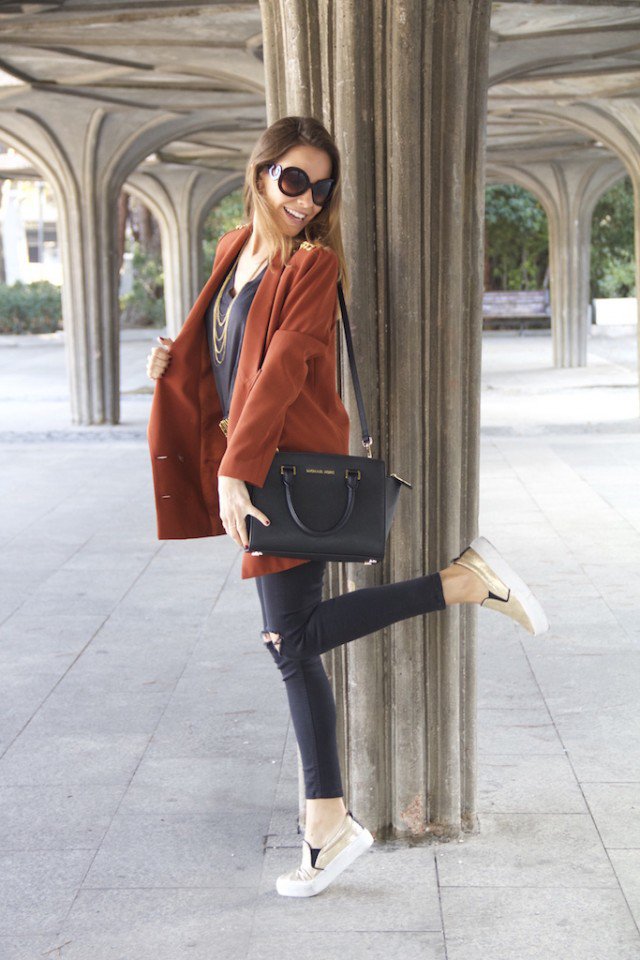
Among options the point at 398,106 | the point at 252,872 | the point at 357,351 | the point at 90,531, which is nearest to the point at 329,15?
the point at 398,106

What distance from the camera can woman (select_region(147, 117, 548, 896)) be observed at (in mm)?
3170

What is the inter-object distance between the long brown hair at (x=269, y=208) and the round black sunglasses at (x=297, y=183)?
0.03 metres

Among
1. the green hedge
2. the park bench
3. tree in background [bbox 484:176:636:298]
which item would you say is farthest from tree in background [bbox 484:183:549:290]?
the green hedge

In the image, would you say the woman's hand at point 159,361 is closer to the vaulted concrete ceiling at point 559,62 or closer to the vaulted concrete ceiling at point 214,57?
the vaulted concrete ceiling at point 214,57

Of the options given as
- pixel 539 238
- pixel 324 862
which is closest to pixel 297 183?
pixel 324 862

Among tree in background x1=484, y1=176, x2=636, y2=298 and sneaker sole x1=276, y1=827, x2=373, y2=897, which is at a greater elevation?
tree in background x1=484, y1=176, x2=636, y2=298

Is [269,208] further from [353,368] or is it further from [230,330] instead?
[353,368]

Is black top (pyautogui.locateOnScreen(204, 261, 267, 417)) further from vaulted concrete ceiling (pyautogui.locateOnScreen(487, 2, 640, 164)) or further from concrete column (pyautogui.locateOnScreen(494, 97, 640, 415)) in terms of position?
concrete column (pyautogui.locateOnScreen(494, 97, 640, 415))

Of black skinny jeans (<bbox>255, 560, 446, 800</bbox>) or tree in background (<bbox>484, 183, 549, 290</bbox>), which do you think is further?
tree in background (<bbox>484, 183, 549, 290</bbox>)

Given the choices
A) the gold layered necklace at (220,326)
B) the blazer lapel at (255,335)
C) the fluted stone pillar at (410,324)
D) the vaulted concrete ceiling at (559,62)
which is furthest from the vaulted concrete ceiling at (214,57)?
the blazer lapel at (255,335)

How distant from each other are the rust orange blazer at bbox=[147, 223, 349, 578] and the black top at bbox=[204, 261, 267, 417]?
0.03 m

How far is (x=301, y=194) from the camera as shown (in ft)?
10.7

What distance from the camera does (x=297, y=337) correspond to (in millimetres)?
3152

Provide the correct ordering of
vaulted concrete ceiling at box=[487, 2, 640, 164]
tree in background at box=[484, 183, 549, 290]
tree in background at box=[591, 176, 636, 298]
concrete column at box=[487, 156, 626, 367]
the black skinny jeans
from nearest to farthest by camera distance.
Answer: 1. the black skinny jeans
2. vaulted concrete ceiling at box=[487, 2, 640, 164]
3. concrete column at box=[487, 156, 626, 367]
4. tree in background at box=[591, 176, 636, 298]
5. tree in background at box=[484, 183, 549, 290]
